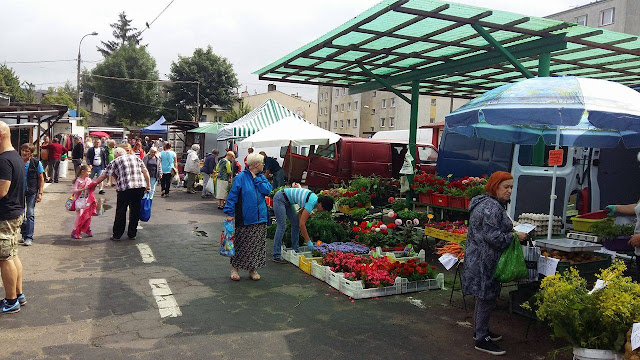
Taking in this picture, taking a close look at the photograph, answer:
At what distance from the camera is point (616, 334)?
138 inches

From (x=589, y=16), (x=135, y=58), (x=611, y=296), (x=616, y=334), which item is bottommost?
(x=616, y=334)

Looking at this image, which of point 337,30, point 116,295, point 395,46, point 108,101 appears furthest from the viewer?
point 108,101

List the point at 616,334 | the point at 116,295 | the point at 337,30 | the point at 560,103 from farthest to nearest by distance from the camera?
1. the point at 337,30
2. the point at 116,295
3. the point at 560,103
4. the point at 616,334

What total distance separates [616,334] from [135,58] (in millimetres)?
56344

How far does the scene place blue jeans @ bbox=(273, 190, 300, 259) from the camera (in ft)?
25.3

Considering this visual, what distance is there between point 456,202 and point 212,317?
197 inches

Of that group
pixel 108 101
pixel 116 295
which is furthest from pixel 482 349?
pixel 108 101

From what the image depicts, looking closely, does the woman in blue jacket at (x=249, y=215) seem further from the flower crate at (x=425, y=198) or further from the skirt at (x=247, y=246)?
the flower crate at (x=425, y=198)

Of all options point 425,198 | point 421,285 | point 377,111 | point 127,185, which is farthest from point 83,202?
point 377,111

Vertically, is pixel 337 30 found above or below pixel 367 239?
above

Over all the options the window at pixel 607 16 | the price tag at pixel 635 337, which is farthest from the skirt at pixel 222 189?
the window at pixel 607 16

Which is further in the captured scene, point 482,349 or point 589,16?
point 589,16

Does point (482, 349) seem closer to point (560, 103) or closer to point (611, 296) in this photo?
point (611, 296)

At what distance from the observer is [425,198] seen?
30.1 feet
